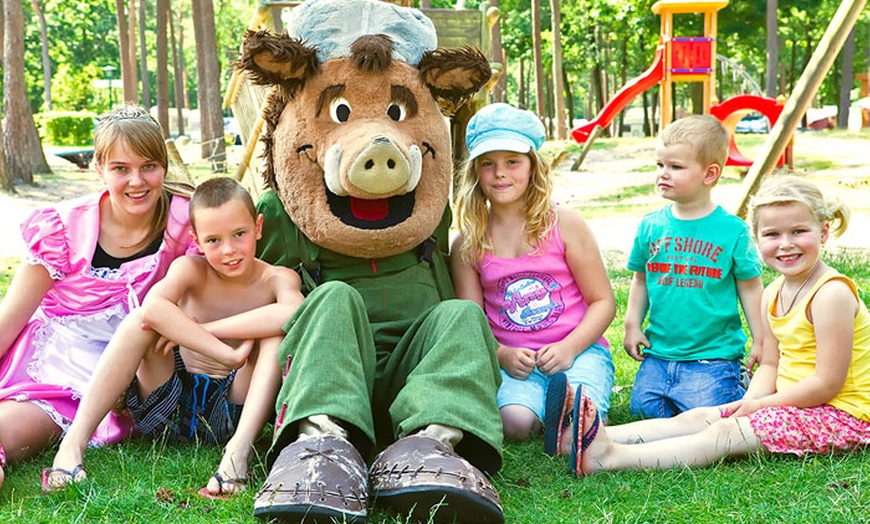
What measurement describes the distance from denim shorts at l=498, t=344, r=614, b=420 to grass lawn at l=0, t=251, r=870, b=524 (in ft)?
0.87

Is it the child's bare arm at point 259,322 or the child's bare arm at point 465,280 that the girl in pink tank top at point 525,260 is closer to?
the child's bare arm at point 465,280

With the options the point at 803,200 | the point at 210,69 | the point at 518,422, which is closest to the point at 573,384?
the point at 518,422

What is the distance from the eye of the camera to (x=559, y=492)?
9.19ft

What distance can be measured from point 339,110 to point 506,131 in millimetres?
652

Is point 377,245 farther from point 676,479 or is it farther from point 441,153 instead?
point 676,479

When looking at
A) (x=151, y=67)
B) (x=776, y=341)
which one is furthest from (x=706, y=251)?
(x=151, y=67)

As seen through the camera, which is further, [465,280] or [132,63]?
[132,63]

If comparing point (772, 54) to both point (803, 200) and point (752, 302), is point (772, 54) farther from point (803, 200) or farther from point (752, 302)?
point (803, 200)

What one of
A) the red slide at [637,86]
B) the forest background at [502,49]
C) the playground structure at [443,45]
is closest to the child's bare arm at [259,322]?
the playground structure at [443,45]

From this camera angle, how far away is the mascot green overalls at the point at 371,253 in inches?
104

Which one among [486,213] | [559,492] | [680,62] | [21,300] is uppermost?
[680,62]

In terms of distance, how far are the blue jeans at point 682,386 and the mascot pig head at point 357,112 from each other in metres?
1.06

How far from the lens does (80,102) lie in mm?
35656

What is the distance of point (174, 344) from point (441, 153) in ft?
3.93
